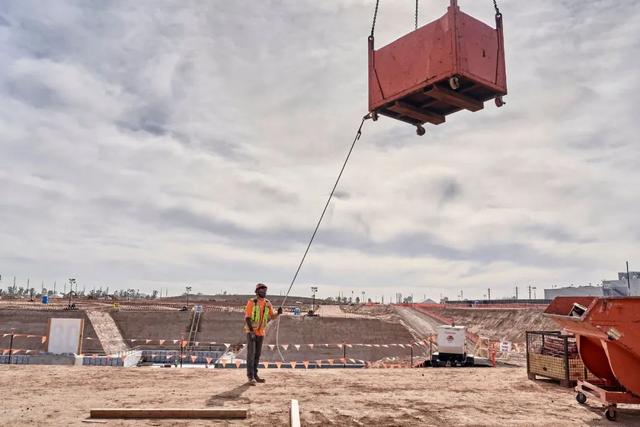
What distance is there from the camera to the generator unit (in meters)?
21.4

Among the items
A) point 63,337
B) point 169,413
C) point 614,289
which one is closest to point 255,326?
point 169,413

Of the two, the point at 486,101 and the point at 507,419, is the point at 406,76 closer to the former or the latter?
the point at 486,101

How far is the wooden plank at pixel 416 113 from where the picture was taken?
9386 mm

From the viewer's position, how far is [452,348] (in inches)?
848

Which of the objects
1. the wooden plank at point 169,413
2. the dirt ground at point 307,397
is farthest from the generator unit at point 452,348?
the wooden plank at point 169,413

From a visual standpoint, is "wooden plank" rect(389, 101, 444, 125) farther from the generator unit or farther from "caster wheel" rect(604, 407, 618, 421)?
the generator unit

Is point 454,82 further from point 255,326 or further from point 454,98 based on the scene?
point 255,326

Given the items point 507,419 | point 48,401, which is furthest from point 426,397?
point 48,401

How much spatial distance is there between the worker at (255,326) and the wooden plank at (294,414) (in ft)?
7.58

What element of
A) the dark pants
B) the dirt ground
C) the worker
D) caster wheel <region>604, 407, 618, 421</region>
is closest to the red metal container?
caster wheel <region>604, 407, 618, 421</region>

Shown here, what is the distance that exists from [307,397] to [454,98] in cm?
592

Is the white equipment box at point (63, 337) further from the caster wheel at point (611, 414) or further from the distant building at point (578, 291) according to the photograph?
the distant building at point (578, 291)

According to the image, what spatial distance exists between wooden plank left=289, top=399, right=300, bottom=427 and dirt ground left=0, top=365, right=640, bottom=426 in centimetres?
13

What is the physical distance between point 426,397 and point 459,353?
1471 cm
